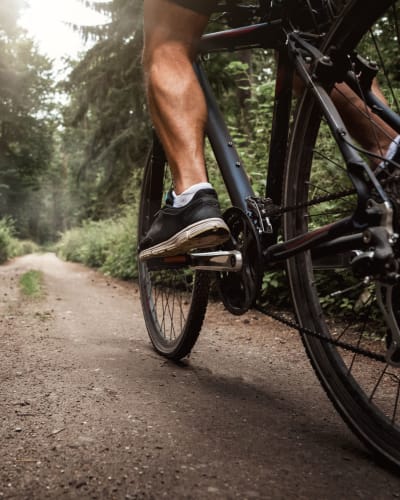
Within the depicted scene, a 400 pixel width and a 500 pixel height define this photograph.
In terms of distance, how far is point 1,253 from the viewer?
16.0 m

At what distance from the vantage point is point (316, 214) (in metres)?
1.49

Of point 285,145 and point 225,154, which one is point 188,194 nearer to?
point 225,154

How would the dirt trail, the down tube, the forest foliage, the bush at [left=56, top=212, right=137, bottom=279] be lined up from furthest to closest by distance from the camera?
the bush at [left=56, top=212, right=137, bottom=279] → the forest foliage → the down tube → the dirt trail

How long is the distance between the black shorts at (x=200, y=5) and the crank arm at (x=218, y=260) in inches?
31.8

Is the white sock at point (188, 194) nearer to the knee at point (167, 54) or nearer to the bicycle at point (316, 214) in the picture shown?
the bicycle at point (316, 214)

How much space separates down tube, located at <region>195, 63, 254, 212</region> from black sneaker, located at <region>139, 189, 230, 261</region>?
16 centimetres

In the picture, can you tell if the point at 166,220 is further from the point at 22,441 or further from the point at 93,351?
the point at 93,351

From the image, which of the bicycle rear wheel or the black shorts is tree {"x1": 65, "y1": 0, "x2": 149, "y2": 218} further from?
the bicycle rear wheel

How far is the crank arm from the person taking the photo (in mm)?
1634

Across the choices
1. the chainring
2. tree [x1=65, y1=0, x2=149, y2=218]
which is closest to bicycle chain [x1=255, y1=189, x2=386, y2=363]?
the chainring

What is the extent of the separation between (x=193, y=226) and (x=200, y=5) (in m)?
0.73

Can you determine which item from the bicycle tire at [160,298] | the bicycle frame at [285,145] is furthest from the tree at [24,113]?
the bicycle frame at [285,145]

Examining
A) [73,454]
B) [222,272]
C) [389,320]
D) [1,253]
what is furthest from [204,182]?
[1,253]

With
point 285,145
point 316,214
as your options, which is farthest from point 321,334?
point 285,145
